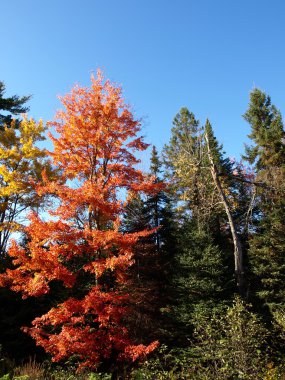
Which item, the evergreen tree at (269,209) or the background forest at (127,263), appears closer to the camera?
the background forest at (127,263)

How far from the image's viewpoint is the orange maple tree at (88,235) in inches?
411

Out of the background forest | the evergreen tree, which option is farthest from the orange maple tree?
the evergreen tree

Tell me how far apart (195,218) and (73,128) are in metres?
10.3

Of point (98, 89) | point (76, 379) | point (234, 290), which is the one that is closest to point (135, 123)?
point (98, 89)

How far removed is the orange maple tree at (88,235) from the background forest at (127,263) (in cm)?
5

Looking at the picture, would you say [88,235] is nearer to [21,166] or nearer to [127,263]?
Answer: [127,263]

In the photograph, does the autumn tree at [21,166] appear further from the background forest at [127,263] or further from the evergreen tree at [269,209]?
the evergreen tree at [269,209]

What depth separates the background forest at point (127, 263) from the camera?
1020cm

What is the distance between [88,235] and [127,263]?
2088 millimetres

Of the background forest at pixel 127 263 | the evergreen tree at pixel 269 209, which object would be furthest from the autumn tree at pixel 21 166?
the evergreen tree at pixel 269 209

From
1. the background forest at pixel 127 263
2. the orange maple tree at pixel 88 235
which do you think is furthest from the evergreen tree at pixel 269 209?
the orange maple tree at pixel 88 235

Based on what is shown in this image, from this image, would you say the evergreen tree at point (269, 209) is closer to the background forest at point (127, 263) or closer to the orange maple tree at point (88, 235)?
the background forest at point (127, 263)

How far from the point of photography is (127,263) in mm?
10383

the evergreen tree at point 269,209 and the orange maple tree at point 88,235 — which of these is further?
the evergreen tree at point 269,209
